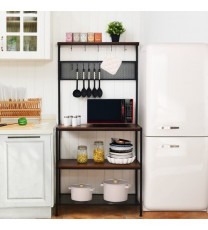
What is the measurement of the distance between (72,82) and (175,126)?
3.92 feet

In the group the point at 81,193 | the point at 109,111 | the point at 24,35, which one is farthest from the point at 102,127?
the point at 24,35

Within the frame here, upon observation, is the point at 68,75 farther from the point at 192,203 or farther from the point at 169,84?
the point at 192,203

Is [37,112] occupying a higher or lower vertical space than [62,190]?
higher

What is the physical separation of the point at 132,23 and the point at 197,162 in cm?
158

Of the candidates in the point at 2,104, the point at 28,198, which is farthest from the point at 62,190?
the point at 2,104

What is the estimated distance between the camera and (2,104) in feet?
13.7

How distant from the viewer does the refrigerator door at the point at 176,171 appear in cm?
396

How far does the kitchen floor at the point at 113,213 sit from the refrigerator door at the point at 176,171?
91 millimetres

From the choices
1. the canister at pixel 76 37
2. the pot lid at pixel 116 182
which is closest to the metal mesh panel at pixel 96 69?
the canister at pixel 76 37

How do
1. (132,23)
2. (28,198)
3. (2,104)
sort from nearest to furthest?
1. (28,198)
2. (2,104)
3. (132,23)

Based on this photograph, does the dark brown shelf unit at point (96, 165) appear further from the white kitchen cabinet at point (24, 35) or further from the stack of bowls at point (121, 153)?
the white kitchen cabinet at point (24, 35)

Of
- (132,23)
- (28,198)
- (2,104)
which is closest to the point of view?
(28,198)

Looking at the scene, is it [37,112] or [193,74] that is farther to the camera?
[37,112]

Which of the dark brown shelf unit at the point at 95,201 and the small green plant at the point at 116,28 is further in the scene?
the small green plant at the point at 116,28
